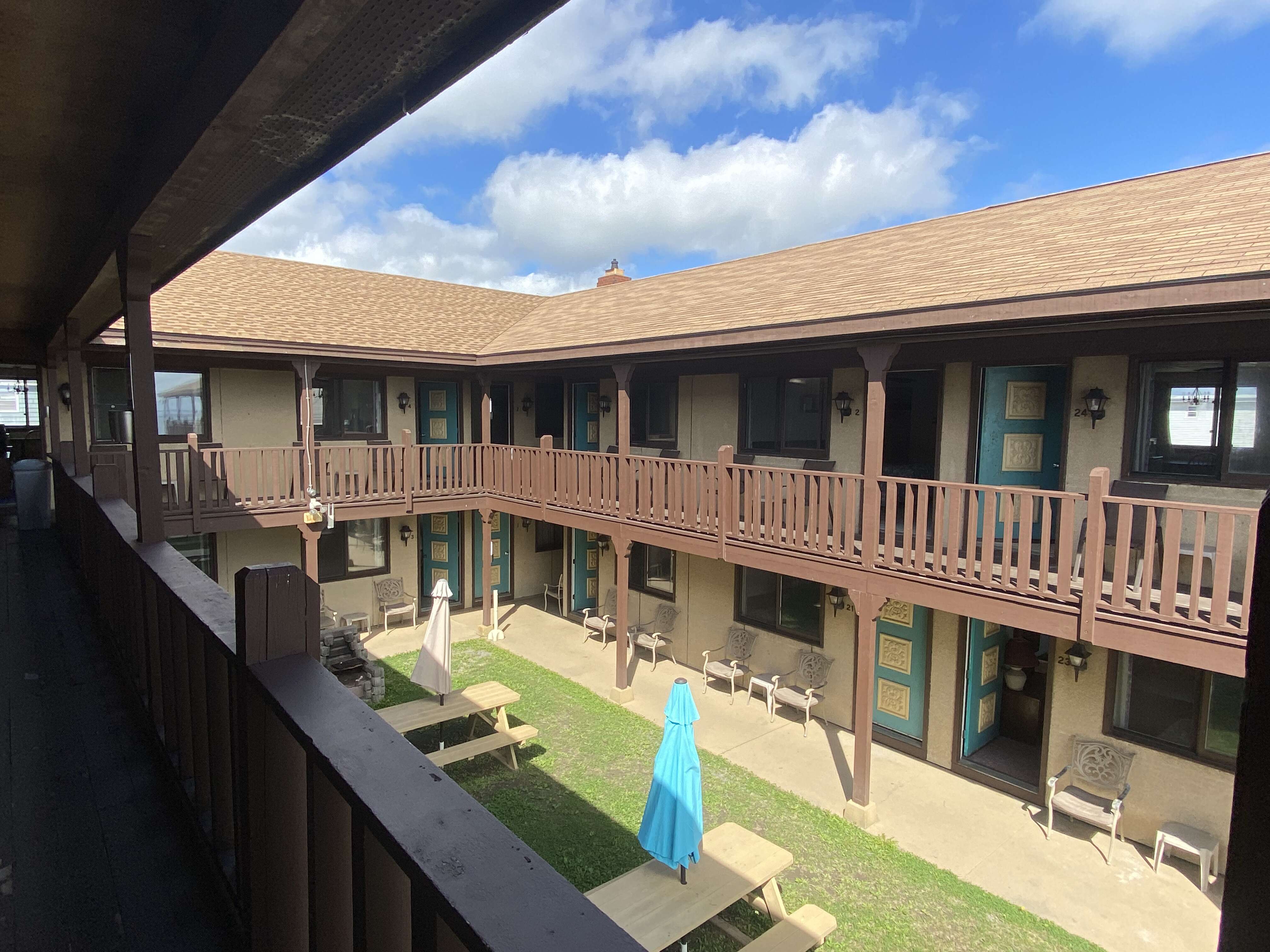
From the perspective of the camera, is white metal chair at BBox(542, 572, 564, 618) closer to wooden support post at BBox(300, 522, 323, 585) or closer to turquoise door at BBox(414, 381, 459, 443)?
turquoise door at BBox(414, 381, 459, 443)

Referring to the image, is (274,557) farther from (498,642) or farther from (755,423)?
(755,423)

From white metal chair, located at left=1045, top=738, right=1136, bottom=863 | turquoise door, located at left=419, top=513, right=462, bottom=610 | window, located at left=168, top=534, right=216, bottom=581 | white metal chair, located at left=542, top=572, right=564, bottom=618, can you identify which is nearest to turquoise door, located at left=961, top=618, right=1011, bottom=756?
white metal chair, located at left=1045, top=738, right=1136, bottom=863

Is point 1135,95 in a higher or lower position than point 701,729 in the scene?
higher

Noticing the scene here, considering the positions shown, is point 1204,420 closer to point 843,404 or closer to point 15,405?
point 843,404

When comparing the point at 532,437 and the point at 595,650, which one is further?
Result: the point at 532,437

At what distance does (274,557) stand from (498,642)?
14.8 ft

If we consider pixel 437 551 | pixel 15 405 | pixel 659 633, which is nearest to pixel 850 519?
pixel 659 633

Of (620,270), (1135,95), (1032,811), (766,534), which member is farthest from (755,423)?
(1135,95)

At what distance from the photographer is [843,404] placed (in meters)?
10.2

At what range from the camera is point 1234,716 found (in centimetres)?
774

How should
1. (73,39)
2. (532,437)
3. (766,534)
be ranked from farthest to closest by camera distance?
(532,437), (766,534), (73,39)

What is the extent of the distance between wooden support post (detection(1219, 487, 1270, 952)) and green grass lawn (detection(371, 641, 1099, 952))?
5036 mm

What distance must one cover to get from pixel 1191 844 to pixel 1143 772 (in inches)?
29.4

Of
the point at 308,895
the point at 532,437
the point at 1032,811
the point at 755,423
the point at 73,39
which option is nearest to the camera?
the point at 308,895
